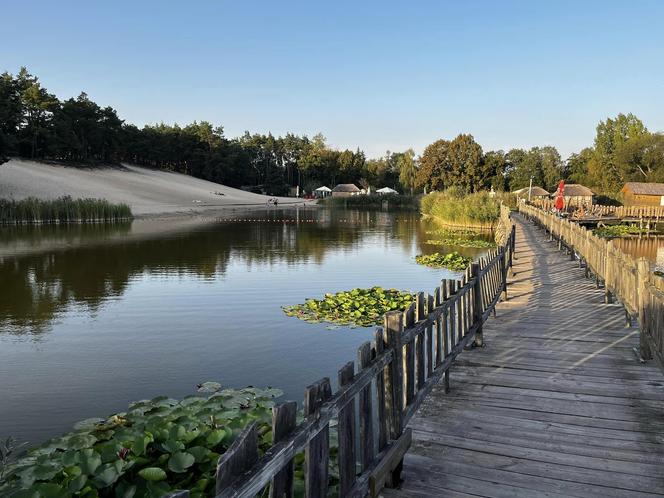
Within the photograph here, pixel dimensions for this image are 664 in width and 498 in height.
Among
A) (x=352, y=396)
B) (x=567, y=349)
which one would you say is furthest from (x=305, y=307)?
(x=352, y=396)

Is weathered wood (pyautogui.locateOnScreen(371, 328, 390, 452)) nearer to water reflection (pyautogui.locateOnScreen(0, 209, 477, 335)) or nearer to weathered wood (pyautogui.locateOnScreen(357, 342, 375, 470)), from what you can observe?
weathered wood (pyautogui.locateOnScreen(357, 342, 375, 470))

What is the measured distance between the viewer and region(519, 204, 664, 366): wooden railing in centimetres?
591

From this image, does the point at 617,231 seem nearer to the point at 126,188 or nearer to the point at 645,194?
the point at 645,194

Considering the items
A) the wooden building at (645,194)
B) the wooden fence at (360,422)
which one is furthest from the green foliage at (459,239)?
the wooden building at (645,194)

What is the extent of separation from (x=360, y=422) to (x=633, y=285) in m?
6.19

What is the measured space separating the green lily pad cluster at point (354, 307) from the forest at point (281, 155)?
41028mm

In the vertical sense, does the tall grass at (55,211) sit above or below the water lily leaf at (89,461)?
above

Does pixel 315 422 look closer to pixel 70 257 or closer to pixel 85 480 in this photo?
pixel 85 480

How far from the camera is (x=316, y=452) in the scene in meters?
2.81

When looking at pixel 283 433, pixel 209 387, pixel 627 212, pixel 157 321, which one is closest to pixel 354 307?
pixel 157 321

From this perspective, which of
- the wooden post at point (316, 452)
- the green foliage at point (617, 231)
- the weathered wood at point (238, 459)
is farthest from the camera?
the green foliage at point (617, 231)

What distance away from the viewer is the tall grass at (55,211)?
3862 centimetres

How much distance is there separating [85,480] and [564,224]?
740 inches

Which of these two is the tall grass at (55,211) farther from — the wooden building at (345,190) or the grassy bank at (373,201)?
the wooden building at (345,190)
